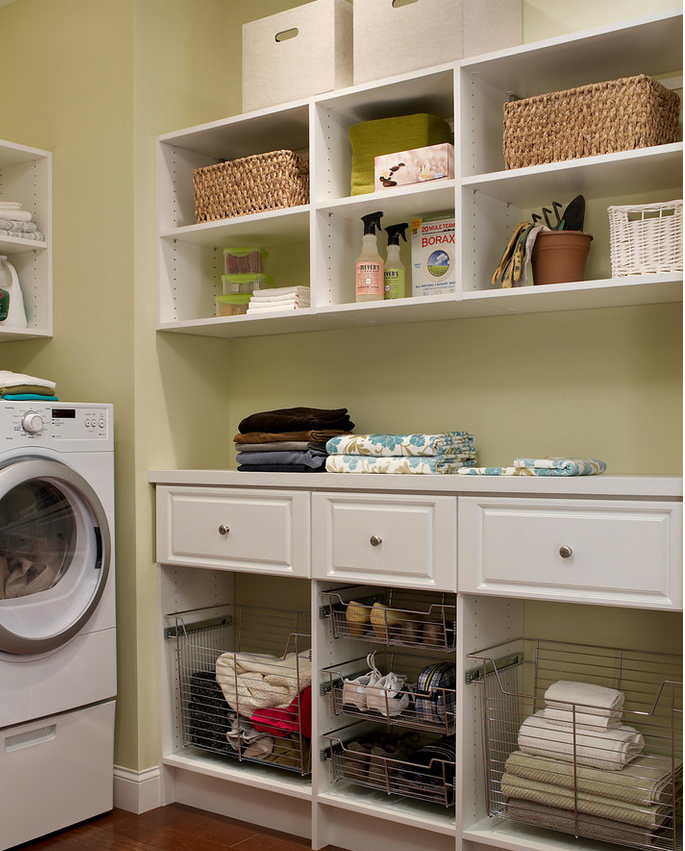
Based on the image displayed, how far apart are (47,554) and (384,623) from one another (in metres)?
1.01

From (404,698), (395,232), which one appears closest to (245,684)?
(404,698)

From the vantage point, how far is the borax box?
103 inches

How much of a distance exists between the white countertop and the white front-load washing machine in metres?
0.27

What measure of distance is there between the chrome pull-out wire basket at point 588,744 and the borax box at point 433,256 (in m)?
1.02

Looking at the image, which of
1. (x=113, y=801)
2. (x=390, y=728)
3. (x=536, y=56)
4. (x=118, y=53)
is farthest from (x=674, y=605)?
(x=118, y=53)

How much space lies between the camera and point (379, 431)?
297 cm

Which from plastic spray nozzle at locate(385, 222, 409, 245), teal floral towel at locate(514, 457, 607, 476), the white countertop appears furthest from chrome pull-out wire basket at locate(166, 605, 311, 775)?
plastic spray nozzle at locate(385, 222, 409, 245)

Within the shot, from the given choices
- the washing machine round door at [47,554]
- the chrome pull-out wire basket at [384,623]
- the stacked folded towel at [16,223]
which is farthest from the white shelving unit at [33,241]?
the chrome pull-out wire basket at [384,623]

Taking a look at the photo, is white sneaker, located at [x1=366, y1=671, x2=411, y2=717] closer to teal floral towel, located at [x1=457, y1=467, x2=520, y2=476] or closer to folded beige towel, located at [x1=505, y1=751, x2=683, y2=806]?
folded beige towel, located at [x1=505, y1=751, x2=683, y2=806]

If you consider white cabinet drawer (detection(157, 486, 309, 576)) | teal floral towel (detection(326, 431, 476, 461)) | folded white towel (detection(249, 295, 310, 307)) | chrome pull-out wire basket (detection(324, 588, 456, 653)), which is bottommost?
chrome pull-out wire basket (detection(324, 588, 456, 653))

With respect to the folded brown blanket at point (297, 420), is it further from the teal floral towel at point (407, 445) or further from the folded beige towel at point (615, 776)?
the folded beige towel at point (615, 776)

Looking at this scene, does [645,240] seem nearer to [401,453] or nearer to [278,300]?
[401,453]

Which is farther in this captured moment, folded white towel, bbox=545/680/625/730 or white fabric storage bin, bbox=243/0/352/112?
white fabric storage bin, bbox=243/0/352/112

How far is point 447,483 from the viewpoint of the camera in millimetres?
2336
